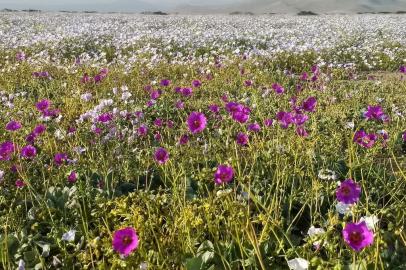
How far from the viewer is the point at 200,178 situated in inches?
122

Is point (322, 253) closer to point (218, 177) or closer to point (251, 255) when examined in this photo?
point (251, 255)

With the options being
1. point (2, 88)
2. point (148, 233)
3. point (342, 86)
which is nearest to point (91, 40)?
point (2, 88)

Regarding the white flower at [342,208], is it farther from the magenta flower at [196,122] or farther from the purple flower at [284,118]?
the magenta flower at [196,122]

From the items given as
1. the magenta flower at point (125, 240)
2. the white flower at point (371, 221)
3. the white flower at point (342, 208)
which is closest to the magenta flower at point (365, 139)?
the white flower at point (342, 208)

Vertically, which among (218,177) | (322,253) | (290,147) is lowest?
(322,253)

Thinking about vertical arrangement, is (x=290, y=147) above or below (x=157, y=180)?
above

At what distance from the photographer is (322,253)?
2.76m

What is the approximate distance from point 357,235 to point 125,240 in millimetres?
939

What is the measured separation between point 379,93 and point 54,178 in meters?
5.38

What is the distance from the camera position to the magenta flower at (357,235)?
1743mm

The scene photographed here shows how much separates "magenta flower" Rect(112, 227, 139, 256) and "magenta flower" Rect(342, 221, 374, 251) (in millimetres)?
845

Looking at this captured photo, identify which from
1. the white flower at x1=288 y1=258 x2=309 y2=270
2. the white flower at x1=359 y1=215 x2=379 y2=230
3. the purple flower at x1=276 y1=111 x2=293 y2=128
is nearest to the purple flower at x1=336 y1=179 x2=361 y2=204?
the white flower at x1=359 y1=215 x2=379 y2=230

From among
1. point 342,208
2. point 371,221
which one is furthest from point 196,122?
point 371,221

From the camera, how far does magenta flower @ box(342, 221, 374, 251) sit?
68.6 inches
